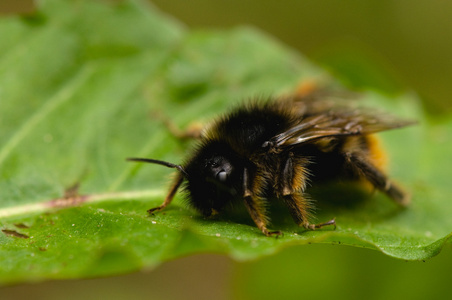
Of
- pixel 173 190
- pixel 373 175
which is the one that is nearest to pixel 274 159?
pixel 173 190

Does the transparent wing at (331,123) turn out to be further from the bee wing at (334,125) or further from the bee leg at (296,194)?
the bee leg at (296,194)

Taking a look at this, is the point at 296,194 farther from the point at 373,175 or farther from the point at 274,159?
the point at 373,175

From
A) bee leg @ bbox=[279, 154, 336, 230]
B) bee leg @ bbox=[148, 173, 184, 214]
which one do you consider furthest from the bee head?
bee leg @ bbox=[279, 154, 336, 230]

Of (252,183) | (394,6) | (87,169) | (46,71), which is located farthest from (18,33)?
(394,6)

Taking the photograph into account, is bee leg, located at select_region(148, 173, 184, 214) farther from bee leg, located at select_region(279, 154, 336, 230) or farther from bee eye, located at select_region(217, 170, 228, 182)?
bee leg, located at select_region(279, 154, 336, 230)

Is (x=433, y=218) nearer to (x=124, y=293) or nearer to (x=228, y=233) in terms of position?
(x=228, y=233)

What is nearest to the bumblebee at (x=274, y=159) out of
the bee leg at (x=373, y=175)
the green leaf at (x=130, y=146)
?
the bee leg at (x=373, y=175)
